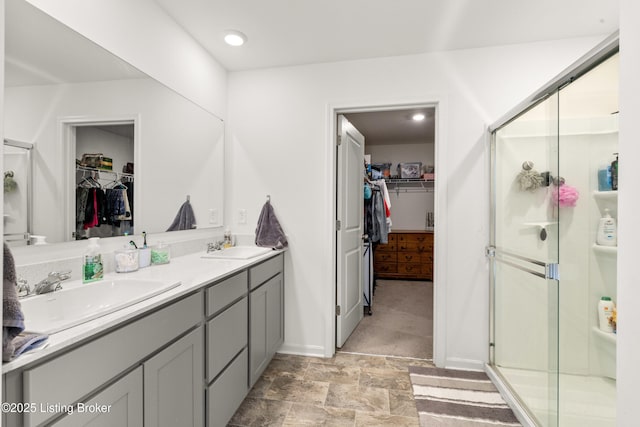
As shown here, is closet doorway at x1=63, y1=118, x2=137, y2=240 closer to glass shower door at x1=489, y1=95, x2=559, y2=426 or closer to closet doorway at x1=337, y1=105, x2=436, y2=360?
closet doorway at x1=337, y1=105, x2=436, y2=360

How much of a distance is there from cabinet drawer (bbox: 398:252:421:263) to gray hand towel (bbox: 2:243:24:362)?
4.96 meters

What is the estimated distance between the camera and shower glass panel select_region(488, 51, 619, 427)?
1420 mm

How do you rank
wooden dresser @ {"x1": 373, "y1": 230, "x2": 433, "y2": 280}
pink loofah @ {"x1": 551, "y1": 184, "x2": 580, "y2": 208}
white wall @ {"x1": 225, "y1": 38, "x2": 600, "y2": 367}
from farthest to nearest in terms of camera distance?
wooden dresser @ {"x1": 373, "y1": 230, "x2": 433, "y2": 280} < white wall @ {"x1": 225, "y1": 38, "x2": 600, "y2": 367} < pink loofah @ {"x1": 551, "y1": 184, "x2": 580, "y2": 208}

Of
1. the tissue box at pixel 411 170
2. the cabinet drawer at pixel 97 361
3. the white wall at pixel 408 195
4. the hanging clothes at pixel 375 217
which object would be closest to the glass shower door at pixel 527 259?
the hanging clothes at pixel 375 217

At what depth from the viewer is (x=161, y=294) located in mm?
1221

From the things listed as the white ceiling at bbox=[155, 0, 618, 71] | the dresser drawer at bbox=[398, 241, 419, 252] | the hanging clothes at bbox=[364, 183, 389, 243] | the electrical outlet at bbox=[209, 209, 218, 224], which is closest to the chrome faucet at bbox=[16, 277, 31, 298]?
the electrical outlet at bbox=[209, 209, 218, 224]

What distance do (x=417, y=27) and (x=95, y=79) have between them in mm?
1895

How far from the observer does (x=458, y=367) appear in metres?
2.34

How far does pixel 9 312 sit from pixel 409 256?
5.02 meters

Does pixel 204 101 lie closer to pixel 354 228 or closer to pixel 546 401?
pixel 354 228

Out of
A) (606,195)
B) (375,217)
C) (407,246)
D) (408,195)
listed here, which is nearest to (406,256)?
(407,246)

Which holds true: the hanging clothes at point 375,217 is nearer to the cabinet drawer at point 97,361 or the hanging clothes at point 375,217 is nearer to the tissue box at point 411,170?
the tissue box at point 411,170

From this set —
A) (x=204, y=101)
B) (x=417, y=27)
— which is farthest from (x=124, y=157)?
(x=417, y=27)

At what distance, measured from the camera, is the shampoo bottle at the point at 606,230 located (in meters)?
1.48
